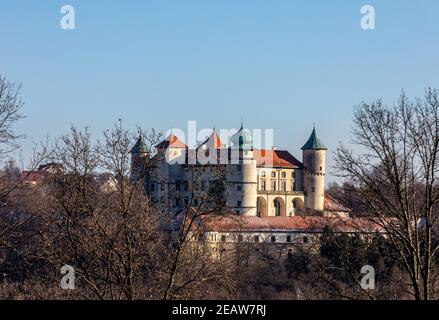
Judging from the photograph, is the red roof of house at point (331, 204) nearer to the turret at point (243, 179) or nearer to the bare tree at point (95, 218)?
the turret at point (243, 179)

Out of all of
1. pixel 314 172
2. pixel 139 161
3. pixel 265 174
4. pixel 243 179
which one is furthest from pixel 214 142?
pixel 139 161

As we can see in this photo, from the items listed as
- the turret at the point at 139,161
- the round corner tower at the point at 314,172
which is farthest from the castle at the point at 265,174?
the turret at the point at 139,161

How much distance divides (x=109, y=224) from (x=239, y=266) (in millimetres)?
34006

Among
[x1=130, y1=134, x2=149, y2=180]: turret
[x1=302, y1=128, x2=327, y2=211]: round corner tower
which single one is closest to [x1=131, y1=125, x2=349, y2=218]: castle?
[x1=302, y1=128, x2=327, y2=211]: round corner tower

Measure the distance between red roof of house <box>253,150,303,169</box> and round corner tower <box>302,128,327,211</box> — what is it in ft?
3.22

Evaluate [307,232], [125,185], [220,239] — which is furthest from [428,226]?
[307,232]

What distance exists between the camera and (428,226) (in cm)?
1303

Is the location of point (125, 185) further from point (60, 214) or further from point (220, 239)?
point (220, 239)

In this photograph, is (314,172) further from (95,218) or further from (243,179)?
(95,218)

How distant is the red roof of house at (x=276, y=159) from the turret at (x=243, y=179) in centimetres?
459

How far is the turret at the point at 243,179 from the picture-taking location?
69875 mm

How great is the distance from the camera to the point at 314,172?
76562mm

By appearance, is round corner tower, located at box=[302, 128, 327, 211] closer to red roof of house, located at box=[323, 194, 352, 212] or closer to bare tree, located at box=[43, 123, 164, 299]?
red roof of house, located at box=[323, 194, 352, 212]

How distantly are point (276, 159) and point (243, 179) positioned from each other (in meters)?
7.43
